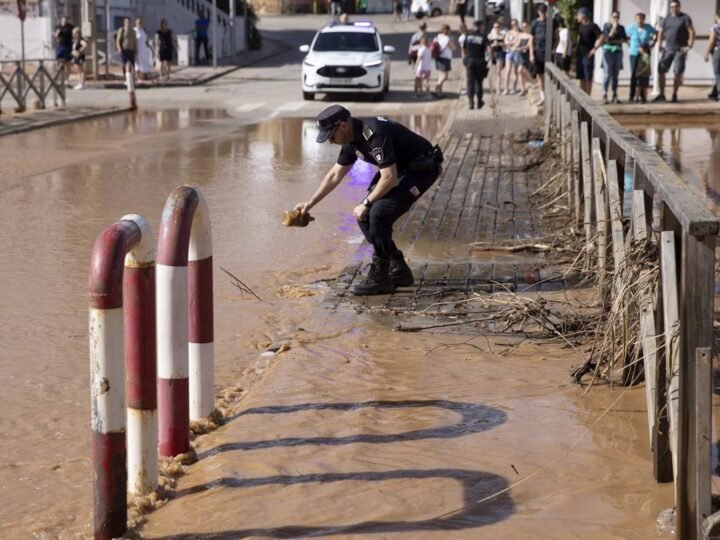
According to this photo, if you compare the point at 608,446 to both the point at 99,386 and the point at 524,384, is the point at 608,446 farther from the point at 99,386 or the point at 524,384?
the point at 99,386

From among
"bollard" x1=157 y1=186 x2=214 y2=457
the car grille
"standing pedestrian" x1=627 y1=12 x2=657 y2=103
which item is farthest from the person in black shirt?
"bollard" x1=157 y1=186 x2=214 y2=457

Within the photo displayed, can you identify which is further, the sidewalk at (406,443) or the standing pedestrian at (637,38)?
the standing pedestrian at (637,38)

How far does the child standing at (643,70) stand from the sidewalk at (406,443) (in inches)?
637

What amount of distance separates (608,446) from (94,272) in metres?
2.35

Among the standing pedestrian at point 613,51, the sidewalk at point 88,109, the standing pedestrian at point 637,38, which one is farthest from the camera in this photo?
the standing pedestrian at point 637,38

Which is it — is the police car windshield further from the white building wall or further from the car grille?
the white building wall

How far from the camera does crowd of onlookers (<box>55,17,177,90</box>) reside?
104 ft

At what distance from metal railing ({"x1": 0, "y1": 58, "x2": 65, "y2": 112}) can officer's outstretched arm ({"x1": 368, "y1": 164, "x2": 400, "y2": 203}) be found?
1657cm

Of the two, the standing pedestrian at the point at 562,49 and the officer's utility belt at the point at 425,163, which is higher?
the standing pedestrian at the point at 562,49

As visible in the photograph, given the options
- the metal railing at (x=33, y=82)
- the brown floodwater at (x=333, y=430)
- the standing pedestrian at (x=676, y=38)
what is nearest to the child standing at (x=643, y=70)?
the standing pedestrian at (x=676, y=38)

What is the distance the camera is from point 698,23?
87.8 ft

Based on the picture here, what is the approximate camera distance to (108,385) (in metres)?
4.37

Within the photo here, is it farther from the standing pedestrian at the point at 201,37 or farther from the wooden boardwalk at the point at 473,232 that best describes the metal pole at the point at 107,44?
the wooden boardwalk at the point at 473,232

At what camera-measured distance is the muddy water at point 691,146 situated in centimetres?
1458
